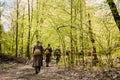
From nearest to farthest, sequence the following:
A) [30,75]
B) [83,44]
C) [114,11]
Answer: [114,11], [30,75], [83,44]

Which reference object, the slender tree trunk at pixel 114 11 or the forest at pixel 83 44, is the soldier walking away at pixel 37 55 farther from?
the slender tree trunk at pixel 114 11

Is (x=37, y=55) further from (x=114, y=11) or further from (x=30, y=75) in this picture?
(x=114, y=11)

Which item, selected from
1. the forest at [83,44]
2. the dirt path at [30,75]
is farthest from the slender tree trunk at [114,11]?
the dirt path at [30,75]

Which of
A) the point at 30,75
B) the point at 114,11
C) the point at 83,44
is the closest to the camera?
the point at 114,11

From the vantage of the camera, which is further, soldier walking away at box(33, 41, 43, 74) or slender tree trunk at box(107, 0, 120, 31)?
soldier walking away at box(33, 41, 43, 74)

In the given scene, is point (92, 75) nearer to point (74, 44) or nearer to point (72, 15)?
point (74, 44)

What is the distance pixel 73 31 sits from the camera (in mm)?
20891

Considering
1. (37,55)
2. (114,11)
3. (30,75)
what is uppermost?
(114,11)

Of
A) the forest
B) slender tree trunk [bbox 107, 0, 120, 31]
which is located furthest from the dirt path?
slender tree trunk [bbox 107, 0, 120, 31]

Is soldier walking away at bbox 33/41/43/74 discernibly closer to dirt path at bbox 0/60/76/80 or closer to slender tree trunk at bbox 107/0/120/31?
dirt path at bbox 0/60/76/80

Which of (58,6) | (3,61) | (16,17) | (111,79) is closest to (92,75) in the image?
(111,79)

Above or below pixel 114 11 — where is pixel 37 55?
below

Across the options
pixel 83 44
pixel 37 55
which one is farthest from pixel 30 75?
pixel 83 44

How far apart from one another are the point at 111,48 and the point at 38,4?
86.9 ft
